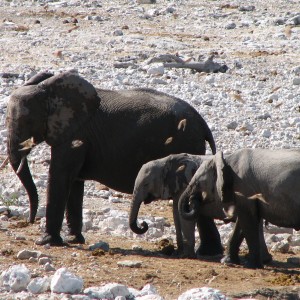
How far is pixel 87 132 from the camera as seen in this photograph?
11242mm

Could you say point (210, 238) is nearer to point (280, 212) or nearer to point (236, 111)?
point (280, 212)

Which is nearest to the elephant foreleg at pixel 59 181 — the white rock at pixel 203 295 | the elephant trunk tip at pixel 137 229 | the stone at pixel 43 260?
the elephant trunk tip at pixel 137 229

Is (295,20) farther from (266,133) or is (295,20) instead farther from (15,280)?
(15,280)

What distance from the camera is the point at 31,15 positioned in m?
26.8

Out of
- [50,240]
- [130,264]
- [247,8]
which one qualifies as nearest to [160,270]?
[130,264]

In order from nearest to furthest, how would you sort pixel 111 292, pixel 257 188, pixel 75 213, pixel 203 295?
1. pixel 203 295
2. pixel 111 292
3. pixel 257 188
4. pixel 75 213

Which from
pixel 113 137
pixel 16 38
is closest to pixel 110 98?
pixel 113 137

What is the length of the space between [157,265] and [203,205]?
39.4 inches

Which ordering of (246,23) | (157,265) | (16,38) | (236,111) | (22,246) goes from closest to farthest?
(157,265)
(22,246)
(236,111)
(16,38)
(246,23)

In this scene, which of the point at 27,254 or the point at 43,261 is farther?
the point at 27,254

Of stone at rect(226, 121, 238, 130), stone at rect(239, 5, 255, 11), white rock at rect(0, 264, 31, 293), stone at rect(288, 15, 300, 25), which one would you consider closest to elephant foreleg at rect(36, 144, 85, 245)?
white rock at rect(0, 264, 31, 293)

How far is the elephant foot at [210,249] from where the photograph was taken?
11.0m

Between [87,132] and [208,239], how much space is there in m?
1.44

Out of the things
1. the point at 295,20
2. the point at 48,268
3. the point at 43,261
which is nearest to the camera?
the point at 48,268
